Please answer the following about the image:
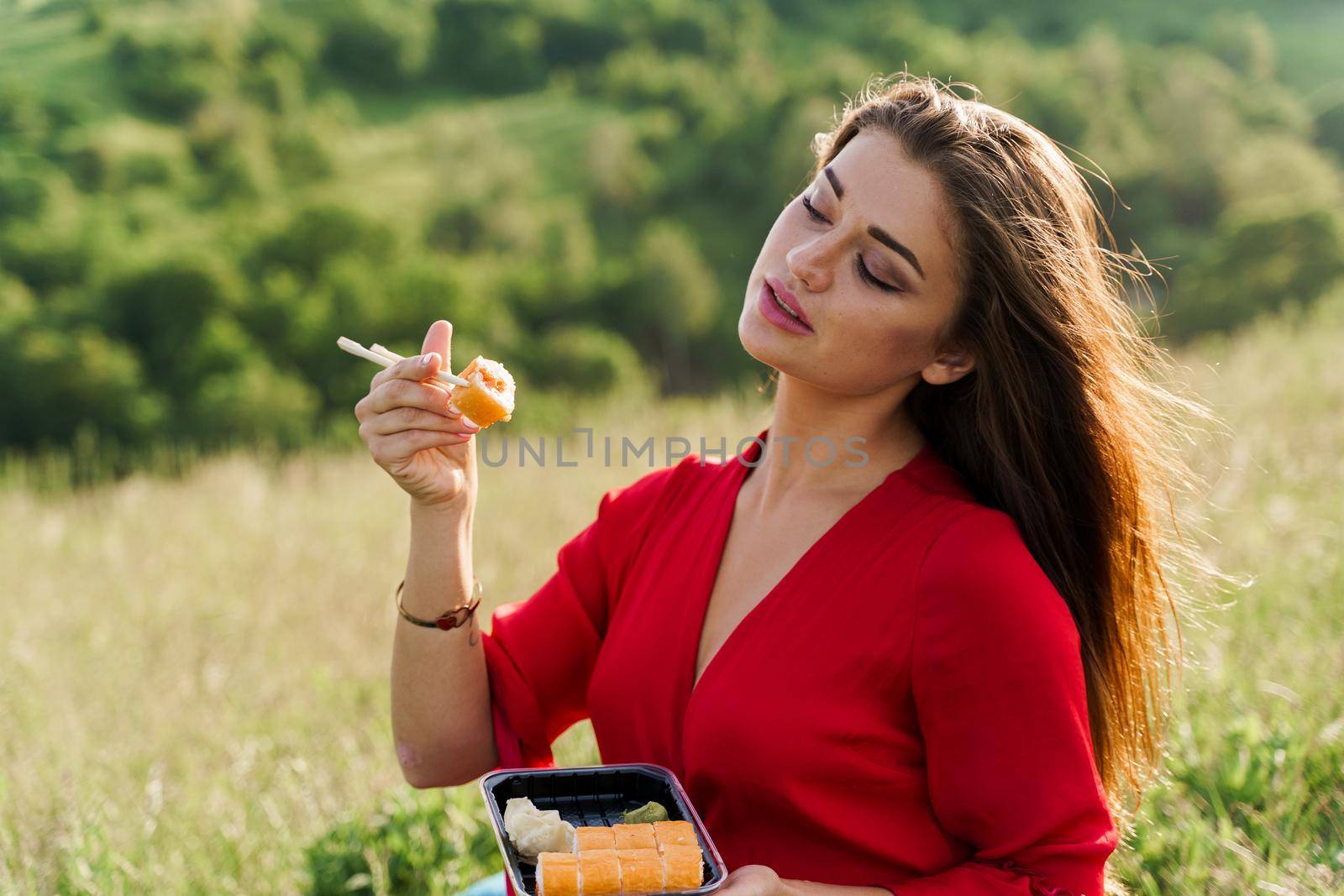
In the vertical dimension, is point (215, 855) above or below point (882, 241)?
below

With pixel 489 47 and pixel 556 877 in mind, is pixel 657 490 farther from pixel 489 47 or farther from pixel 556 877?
pixel 489 47

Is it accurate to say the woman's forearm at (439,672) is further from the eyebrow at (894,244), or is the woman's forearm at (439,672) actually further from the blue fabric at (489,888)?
the eyebrow at (894,244)

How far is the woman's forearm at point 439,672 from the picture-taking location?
6.27 ft

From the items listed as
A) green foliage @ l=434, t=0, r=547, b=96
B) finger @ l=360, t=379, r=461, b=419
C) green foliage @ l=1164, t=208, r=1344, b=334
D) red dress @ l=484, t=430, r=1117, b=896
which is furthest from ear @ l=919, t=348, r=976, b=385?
green foliage @ l=434, t=0, r=547, b=96

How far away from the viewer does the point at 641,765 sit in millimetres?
1691

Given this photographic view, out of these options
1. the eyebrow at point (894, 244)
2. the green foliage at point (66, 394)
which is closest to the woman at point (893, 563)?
the eyebrow at point (894, 244)

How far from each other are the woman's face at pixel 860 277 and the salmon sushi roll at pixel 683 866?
73 centimetres

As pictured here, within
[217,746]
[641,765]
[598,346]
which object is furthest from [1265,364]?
[598,346]

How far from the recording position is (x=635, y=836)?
1.47 metres

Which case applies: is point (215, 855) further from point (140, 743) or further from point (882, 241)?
point (882, 241)

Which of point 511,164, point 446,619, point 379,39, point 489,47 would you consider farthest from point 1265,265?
point 379,39

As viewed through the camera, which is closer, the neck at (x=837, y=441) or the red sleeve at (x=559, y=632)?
the neck at (x=837, y=441)

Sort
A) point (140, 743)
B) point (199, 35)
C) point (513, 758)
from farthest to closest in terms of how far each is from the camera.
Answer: point (199, 35) < point (140, 743) < point (513, 758)

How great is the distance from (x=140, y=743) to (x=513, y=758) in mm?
2641
